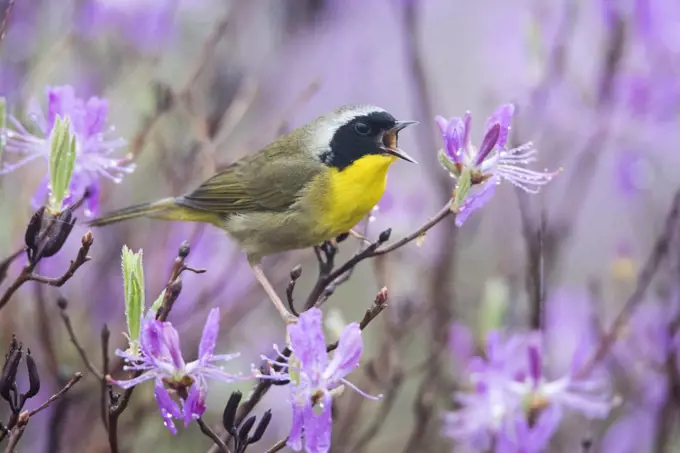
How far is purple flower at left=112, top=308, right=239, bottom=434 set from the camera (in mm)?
1086

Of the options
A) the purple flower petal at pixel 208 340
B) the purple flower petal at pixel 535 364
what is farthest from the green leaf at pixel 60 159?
the purple flower petal at pixel 535 364

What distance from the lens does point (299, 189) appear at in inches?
74.9

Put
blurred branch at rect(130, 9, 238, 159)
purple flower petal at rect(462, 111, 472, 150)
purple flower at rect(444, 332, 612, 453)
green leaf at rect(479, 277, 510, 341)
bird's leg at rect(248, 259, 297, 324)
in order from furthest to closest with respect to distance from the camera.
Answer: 1. green leaf at rect(479, 277, 510, 341)
2. blurred branch at rect(130, 9, 238, 159)
3. purple flower at rect(444, 332, 612, 453)
4. bird's leg at rect(248, 259, 297, 324)
5. purple flower petal at rect(462, 111, 472, 150)

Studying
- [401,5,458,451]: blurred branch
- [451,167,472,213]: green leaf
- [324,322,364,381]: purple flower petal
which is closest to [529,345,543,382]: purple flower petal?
[401,5,458,451]: blurred branch

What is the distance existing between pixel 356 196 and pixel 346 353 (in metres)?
0.65

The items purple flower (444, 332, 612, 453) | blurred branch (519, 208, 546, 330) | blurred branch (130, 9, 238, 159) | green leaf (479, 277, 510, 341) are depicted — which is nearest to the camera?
blurred branch (519, 208, 546, 330)

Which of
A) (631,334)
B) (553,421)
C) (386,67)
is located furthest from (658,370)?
(386,67)

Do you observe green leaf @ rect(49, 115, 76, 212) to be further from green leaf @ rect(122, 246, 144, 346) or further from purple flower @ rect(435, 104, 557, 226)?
purple flower @ rect(435, 104, 557, 226)

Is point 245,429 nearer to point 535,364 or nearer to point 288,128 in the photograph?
point 535,364

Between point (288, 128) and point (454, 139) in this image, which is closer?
point (454, 139)

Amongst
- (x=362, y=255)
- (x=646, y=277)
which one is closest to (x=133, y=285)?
(x=362, y=255)

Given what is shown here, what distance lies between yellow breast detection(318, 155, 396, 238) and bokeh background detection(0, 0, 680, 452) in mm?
156

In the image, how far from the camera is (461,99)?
5.61 m

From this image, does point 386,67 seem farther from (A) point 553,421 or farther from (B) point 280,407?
(A) point 553,421
